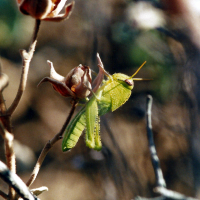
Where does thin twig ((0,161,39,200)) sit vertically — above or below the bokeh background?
above

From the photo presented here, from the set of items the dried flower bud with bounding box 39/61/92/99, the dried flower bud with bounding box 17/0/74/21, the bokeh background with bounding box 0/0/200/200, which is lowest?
the bokeh background with bounding box 0/0/200/200

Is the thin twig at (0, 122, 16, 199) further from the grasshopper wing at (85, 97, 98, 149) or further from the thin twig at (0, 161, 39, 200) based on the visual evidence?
the grasshopper wing at (85, 97, 98, 149)

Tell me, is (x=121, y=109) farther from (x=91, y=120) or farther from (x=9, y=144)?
(x=9, y=144)

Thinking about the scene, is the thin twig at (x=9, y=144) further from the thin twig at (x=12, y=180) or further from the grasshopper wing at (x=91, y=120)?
the grasshopper wing at (x=91, y=120)

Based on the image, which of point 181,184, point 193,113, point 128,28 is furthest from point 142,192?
point 128,28

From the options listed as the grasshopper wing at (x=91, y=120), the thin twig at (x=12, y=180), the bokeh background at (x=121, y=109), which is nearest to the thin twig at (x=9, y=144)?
the thin twig at (x=12, y=180)

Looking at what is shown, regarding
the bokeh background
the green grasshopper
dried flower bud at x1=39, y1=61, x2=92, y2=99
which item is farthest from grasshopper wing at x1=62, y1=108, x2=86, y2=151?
the bokeh background

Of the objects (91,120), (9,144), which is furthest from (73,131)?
(9,144)

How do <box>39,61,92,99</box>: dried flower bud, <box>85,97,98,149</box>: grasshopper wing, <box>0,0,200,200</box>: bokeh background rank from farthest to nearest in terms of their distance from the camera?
<box>0,0,200,200</box>: bokeh background → <box>85,97,98,149</box>: grasshopper wing → <box>39,61,92,99</box>: dried flower bud
